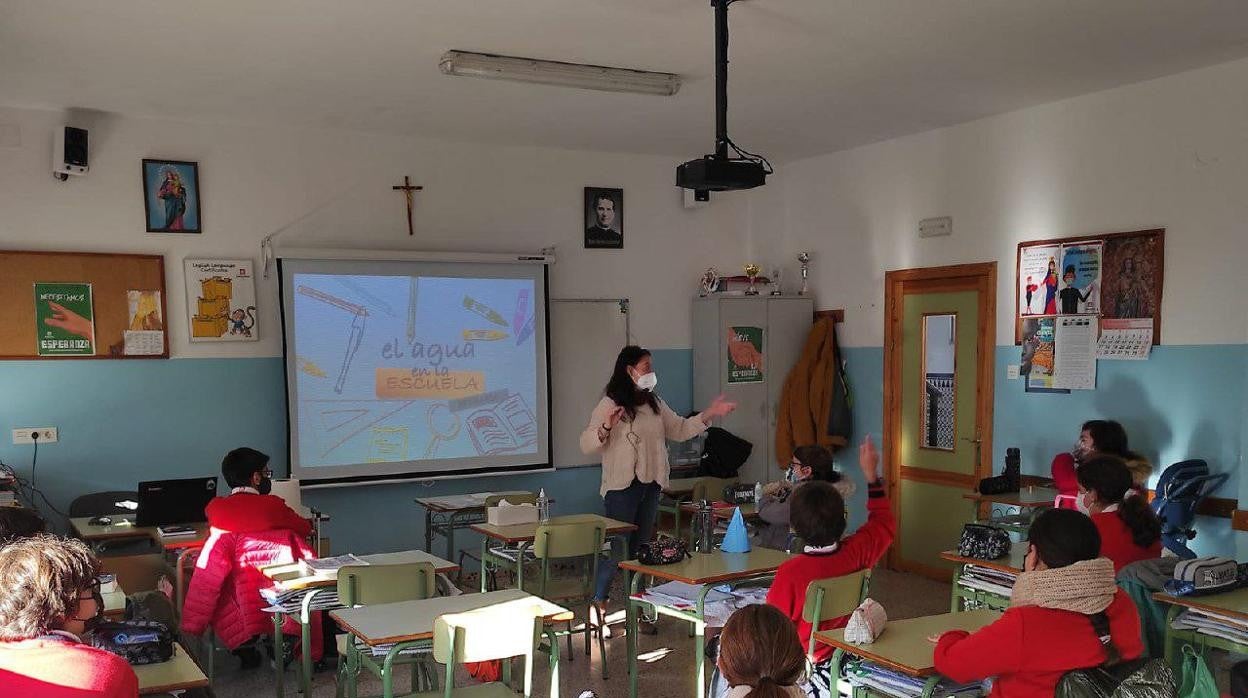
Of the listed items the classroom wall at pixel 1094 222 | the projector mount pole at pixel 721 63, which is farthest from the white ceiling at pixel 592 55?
the classroom wall at pixel 1094 222

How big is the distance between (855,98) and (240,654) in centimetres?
449

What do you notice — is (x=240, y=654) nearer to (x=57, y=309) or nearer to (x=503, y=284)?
(x=57, y=309)

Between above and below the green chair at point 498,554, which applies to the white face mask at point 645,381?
above

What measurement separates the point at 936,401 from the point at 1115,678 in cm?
447

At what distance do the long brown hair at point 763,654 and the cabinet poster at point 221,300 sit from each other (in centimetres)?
515

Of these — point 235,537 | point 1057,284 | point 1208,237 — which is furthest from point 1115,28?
point 235,537

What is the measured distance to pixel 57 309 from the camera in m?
5.95

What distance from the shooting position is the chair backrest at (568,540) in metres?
4.69

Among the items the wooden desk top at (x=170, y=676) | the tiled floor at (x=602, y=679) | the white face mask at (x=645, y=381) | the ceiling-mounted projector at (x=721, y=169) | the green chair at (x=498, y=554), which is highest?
the ceiling-mounted projector at (x=721, y=169)

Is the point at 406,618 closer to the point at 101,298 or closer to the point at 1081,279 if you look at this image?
the point at 101,298

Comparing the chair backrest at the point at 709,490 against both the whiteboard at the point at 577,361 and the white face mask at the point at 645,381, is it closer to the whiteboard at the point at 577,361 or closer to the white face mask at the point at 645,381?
the white face mask at the point at 645,381

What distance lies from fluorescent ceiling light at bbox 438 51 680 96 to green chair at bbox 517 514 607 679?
2.25 metres

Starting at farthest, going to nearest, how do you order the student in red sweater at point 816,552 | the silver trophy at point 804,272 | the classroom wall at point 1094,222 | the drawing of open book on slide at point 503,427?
the silver trophy at point 804,272, the drawing of open book on slide at point 503,427, the classroom wall at point 1094,222, the student in red sweater at point 816,552

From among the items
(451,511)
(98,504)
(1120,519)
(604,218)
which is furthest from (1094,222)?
(98,504)
